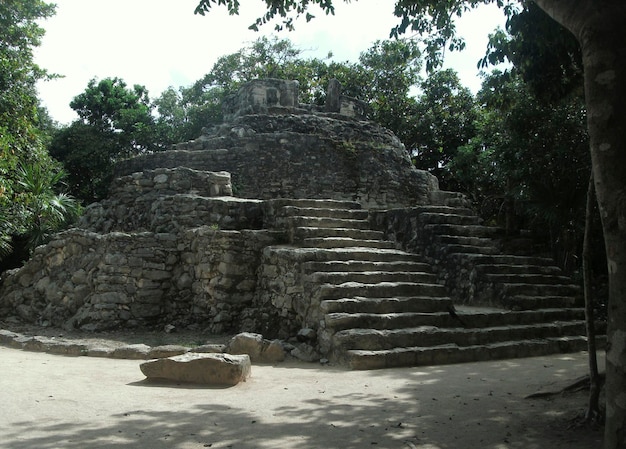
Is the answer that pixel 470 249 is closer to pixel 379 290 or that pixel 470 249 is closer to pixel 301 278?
pixel 379 290

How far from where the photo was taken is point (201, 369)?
18.0 feet

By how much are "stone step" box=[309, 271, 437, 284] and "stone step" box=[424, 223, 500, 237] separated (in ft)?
5.24

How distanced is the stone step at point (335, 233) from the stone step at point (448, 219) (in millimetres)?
952

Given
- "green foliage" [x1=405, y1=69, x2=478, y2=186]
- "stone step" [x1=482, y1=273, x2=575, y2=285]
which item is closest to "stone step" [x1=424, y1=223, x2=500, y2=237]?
"stone step" [x1=482, y1=273, x2=575, y2=285]

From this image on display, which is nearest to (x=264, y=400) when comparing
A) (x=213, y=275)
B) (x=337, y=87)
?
(x=213, y=275)

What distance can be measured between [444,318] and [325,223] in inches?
108

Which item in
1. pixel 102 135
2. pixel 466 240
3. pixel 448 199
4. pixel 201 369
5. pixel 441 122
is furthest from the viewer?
pixel 441 122

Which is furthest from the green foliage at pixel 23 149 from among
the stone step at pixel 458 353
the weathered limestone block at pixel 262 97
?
the stone step at pixel 458 353

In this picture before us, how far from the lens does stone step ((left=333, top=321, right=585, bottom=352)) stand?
6578 millimetres

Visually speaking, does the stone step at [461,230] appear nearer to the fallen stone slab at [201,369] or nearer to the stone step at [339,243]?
the stone step at [339,243]

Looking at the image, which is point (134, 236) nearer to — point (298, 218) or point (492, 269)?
point (298, 218)

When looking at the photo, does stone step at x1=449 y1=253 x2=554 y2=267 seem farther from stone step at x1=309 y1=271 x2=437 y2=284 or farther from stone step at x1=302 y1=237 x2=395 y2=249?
stone step at x1=302 y1=237 x2=395 y2=249

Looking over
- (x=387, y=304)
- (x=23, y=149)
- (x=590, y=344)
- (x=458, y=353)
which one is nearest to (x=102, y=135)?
(x=23, y=149)

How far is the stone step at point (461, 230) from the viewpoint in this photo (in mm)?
9721
